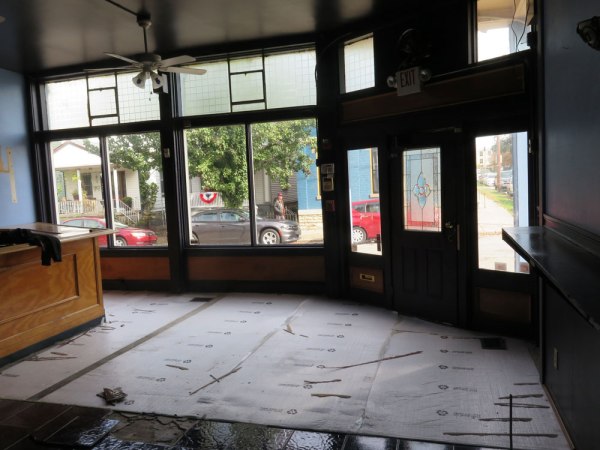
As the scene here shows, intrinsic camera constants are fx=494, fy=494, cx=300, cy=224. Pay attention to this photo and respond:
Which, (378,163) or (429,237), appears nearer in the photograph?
(429,237)

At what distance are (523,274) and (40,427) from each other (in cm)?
406

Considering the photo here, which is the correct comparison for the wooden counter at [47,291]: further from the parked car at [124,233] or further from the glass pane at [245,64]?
the glass pane at [245,64]

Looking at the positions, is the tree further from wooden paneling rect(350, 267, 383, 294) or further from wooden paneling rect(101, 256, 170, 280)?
wooden paneling rect(350, 267, 383, 294)

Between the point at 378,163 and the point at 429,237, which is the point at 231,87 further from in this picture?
the point at 429,237

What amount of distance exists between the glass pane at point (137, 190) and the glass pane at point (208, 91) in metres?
0.70

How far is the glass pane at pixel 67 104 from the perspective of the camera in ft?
24.3

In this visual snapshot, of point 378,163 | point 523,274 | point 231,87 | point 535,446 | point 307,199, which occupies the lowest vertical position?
point 535,446

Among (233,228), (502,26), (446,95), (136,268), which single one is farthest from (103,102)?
(502,26)

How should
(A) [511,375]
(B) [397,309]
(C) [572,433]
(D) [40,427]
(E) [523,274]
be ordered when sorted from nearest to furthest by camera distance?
(C) [572,433] → (D) [40,427] → (A) [511,375] → (E) [523,274] → (B) [397,309]

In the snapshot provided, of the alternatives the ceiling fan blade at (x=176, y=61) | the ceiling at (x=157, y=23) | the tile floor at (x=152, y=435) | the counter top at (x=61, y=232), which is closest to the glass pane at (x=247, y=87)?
the ceiling at (x=157, y=23)

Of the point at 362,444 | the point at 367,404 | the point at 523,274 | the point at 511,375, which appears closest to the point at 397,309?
the point at 523,274

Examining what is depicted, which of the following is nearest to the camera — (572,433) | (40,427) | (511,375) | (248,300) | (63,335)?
(572,433)

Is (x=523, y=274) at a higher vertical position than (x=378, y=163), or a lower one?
lower

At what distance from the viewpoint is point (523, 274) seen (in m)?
4.50
